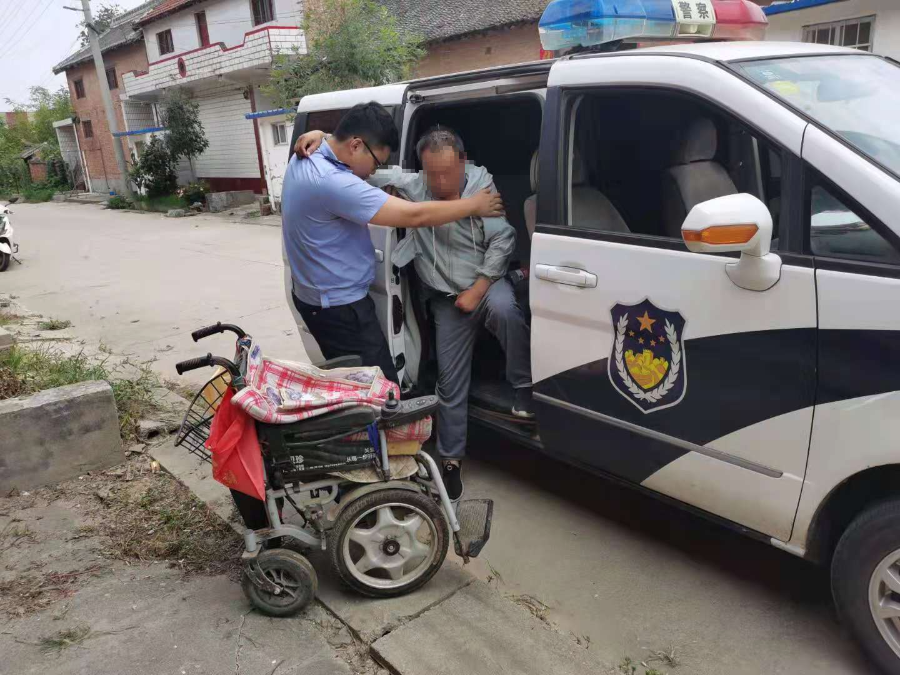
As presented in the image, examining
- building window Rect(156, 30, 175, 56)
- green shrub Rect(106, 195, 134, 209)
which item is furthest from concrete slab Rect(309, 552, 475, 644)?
building window Rect(156, 30, 175, 56)

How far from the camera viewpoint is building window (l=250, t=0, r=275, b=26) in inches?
904

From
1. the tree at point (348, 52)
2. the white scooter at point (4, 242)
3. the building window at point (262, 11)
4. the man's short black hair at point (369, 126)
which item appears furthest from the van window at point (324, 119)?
the building window at point (262, 11)

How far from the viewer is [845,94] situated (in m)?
2.51

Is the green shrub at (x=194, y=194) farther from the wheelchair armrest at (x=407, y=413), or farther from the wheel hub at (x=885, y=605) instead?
the wheel hub at (x=885, y=605)

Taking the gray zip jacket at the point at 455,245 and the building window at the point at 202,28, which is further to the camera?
the building window at the point at 202,28

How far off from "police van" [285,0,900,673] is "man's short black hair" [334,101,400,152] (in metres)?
0.41

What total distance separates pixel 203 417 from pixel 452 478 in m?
1.33

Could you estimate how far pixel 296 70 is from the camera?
1616 centimetres

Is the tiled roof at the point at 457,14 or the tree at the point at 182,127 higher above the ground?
the tiled roof at the point at 457,14

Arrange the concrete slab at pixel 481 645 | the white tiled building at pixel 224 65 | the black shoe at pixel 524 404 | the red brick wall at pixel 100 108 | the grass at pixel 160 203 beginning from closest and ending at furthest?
the concrete slab at pixel 481 645 < the black shoe at pixel 524 404 < the white tiled building at pixel 224 65 < the grass at pixel 160 203 < the red brick wall at pixel 100 108

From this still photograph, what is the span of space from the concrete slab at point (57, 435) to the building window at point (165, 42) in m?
28.9

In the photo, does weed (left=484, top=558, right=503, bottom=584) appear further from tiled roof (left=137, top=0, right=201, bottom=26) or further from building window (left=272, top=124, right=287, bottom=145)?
tiled roof (left=137, top=0, right=201, bottom=26)

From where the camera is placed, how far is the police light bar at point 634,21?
292 centimetres

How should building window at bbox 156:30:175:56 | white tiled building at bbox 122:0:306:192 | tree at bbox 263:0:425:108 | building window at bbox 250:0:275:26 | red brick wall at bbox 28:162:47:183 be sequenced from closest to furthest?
tree at bbox 263:0:425:108 → white tiled building at bbox 122:0:306:192 → building window at bbox 250:0:275:26 → building window at bbox 156:30:175:56 → red brick wall at bbox 28:162:47:183
